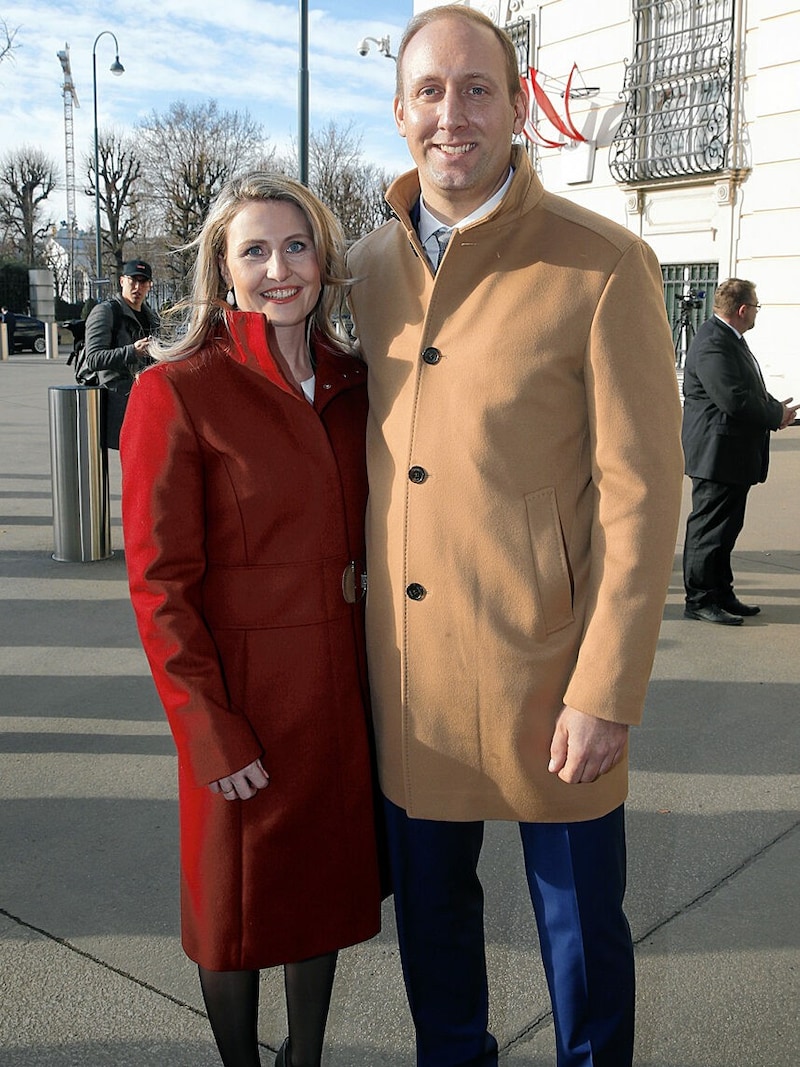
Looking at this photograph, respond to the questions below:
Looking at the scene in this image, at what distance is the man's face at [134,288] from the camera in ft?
25.1

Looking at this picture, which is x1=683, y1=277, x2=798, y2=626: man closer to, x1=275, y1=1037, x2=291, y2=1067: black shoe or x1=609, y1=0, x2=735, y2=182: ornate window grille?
x1=275, y1=1037, x2=291, y2=1067: black shoe

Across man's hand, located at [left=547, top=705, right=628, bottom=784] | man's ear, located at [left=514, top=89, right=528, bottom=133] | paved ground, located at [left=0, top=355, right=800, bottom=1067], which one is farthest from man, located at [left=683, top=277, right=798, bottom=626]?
man's hand, located at [left=547, top=705, right=628, bottom=784]

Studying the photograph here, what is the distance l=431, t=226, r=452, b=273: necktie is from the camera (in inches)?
86.0

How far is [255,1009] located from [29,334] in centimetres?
3555

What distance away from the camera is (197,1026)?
261 centimetres

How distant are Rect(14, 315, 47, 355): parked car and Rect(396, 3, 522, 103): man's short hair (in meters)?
35.1

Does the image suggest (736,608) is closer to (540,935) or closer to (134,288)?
(540,935)

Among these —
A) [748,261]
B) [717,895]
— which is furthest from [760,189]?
[717,895]

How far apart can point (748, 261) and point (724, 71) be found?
2.72 m

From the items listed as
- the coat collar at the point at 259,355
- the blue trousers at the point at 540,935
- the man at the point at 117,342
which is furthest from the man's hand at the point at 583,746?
the man at the point at 117,342

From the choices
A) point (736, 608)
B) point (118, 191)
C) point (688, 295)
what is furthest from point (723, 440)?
point (118, 191)

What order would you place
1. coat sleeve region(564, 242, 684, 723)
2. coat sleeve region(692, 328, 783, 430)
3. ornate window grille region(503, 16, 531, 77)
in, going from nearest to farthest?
1. coat sleeve region(564, 242, 684, 723)
2. coat sleeve region(692, 328, 783, 430)
3. ornate window grille region(503, 16, 531, 77)

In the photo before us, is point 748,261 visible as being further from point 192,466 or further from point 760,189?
point 192,466

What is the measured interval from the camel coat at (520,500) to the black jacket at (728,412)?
4.25 m
